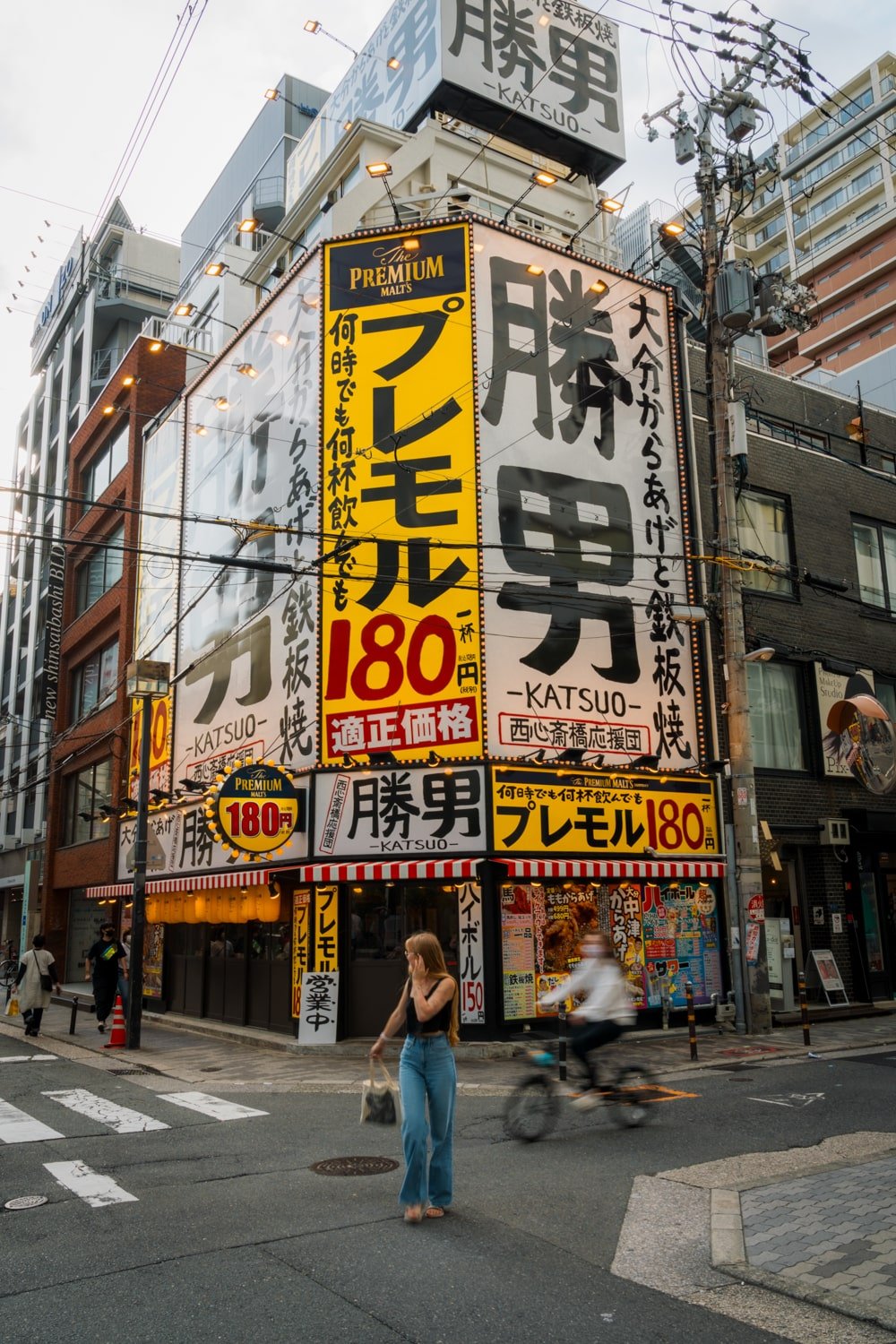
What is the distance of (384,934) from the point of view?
16766 millimetres

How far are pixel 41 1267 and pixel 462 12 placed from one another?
27755 mm

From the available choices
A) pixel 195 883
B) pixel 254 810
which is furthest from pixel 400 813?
pixel 195 883

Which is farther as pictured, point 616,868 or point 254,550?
point 254,550

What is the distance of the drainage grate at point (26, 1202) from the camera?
7.03 metres

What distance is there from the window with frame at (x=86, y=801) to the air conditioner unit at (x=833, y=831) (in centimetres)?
2028

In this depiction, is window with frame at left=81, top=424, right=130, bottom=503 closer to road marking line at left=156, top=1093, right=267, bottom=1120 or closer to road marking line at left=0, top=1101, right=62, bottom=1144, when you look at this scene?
road marking line at left=156, top=1093, right=267, bottom=1120

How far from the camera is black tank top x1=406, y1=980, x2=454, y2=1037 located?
6.61 metres

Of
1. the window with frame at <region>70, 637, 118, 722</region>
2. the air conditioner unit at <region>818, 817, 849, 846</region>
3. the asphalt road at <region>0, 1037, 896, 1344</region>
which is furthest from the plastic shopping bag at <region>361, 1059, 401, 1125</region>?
the window with frame at <region>70, 637, 118, 722</region>

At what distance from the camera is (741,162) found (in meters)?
18.2

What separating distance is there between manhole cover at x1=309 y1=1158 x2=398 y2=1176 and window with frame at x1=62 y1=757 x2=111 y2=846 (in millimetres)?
23217

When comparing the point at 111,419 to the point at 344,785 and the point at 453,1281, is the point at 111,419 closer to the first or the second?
the point at 344,785

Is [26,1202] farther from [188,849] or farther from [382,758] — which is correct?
[188,849]

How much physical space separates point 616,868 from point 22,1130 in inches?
385

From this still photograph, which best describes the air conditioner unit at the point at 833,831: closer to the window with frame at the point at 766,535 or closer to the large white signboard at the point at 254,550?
the window with frame at the point at 766,535
